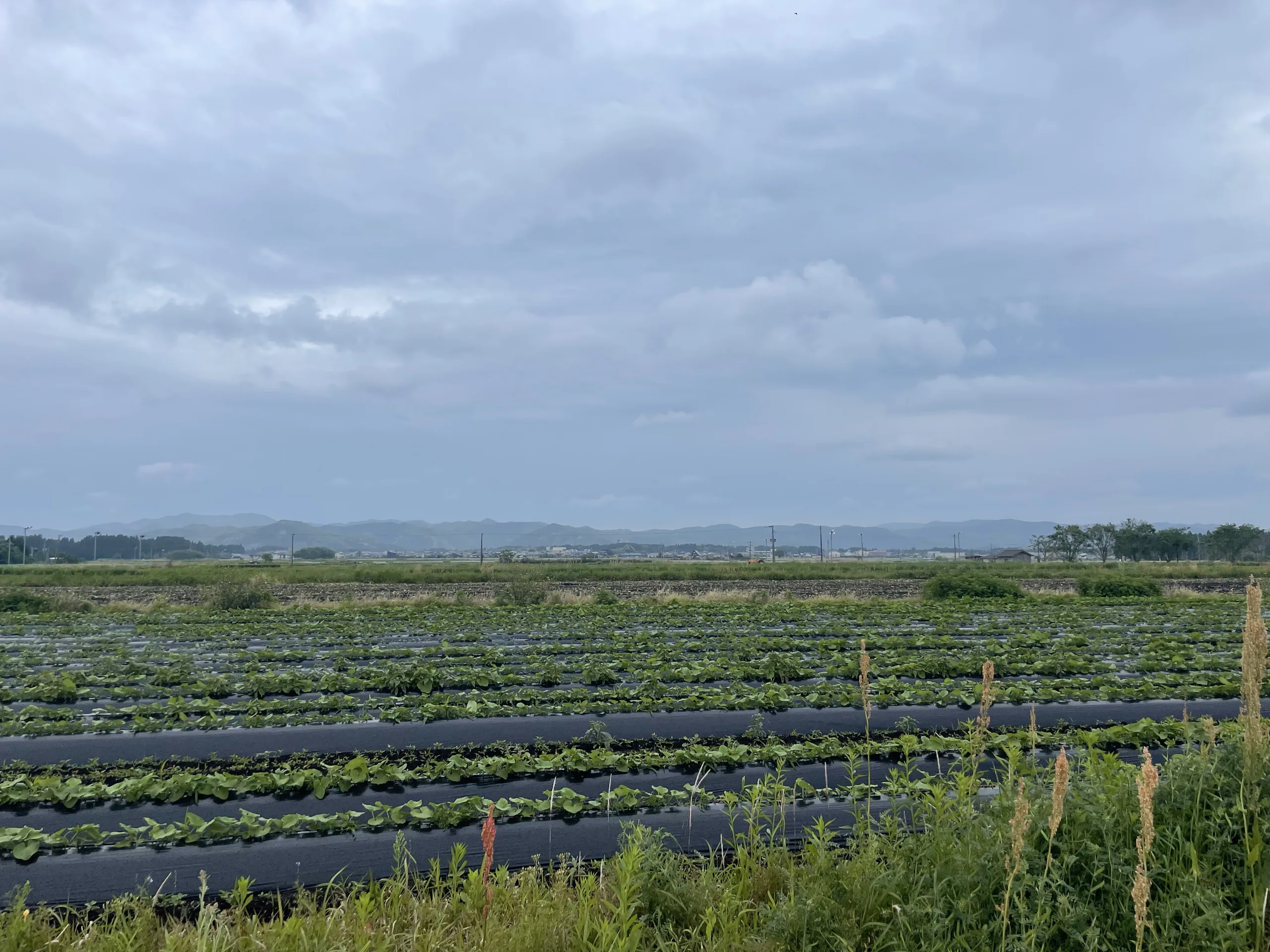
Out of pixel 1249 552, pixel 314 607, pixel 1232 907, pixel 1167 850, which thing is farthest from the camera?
pixel 1249 552

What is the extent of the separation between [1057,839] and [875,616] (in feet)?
64.1

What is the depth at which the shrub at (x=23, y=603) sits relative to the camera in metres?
26.0

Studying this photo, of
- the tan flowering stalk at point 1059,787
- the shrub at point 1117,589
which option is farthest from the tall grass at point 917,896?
the shrub at point 1117,589

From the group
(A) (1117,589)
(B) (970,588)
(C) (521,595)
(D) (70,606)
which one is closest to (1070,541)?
(A) (1117,589)

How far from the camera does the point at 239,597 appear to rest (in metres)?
27.0

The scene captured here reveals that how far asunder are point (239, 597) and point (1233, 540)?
309ft

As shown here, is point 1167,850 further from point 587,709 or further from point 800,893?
point 587,709

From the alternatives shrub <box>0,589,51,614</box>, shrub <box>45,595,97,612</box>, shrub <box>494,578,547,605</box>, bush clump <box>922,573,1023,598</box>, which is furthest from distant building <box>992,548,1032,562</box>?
shrub <box>0,589,51,614</box>

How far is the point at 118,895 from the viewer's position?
200 inches

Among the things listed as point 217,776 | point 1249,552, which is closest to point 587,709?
point 217,776

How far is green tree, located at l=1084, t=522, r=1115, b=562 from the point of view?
93375 millimetres

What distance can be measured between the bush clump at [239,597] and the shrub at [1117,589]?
108 ft

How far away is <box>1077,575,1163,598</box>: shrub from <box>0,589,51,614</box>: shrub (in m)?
40.0

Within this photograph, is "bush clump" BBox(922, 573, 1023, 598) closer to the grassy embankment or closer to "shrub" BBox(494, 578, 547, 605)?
the grassy embankment
